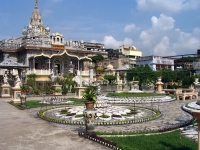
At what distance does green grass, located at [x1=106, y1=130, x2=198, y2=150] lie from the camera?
7.56 m

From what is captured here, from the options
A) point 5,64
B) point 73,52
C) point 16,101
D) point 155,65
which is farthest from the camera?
point 155,65

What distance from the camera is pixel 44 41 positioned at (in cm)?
4447

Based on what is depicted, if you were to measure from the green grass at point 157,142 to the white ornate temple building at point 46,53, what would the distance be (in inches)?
1282

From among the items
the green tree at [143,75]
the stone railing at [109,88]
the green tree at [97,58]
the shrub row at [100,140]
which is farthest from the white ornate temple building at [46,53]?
the shrub row at [100,140]

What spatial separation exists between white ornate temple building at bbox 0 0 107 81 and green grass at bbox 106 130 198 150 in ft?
107

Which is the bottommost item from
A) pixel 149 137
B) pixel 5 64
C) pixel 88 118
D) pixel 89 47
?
pixel 149 137

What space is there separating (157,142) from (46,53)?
3832 cm

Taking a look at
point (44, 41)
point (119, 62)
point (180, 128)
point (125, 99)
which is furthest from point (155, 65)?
point (180, 128)

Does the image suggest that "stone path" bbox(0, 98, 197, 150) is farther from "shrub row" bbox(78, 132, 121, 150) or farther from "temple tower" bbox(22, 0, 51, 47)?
"temple tower" bbox(22, 0, 51, 47)

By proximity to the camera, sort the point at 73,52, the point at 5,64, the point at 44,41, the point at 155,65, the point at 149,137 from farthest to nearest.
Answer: the point at 155,65 → the point at 73,52 → the point at 44,41 → the point at 5,64 → the point at 149,137

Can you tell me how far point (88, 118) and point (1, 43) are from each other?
1687 inches

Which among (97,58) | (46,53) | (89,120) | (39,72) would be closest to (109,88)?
(39,72)

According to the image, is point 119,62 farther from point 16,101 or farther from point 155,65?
point 16,101

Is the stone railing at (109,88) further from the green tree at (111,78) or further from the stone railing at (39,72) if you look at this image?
the stone railing at (39,72)
